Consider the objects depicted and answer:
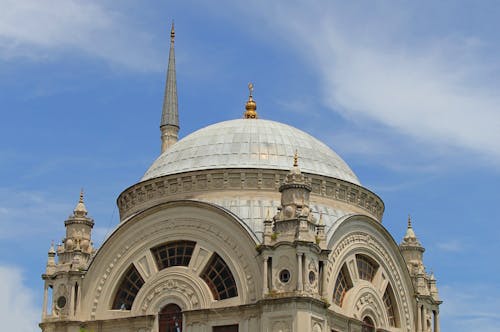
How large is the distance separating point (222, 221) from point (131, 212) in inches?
276

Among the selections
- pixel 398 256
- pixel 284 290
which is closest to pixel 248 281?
pixel 284 290

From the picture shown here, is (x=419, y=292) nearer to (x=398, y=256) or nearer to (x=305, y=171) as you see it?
(x=398, y=256)

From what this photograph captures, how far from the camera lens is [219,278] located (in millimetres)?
53094

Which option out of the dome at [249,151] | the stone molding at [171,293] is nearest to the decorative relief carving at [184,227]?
the stone molding at [171,293]

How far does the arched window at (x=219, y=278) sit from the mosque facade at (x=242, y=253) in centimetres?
5

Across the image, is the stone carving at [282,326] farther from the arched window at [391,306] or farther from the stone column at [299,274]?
the arched window at [391,306]

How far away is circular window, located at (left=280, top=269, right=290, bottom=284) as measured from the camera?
50.0 metres

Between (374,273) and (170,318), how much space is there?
439 inches

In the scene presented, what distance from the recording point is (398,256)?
58.3 meters

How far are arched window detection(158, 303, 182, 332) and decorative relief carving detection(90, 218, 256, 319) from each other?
3789 mm

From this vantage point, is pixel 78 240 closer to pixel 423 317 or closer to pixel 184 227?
pixel 184 227

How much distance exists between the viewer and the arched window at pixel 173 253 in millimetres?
54219

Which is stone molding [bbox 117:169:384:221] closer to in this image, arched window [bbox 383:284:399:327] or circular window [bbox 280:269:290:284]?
arched window [bbox 383:284:399:327]

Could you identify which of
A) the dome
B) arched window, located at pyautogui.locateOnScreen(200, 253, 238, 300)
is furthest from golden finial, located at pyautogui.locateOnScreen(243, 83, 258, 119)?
arched window, located at pyautogui.locateOnScreen(200, 253, 238, 300)
